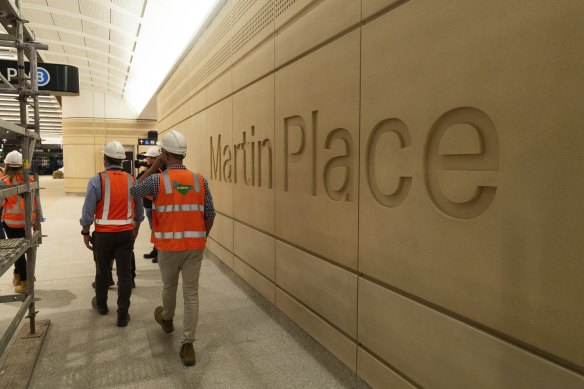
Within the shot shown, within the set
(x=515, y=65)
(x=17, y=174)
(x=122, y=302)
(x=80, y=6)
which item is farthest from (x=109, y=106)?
(x=515, y=65)

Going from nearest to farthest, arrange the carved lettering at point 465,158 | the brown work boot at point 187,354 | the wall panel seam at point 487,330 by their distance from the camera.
Result: the wall panel seam at point 487,330, the carved lettering at point 465,158, the brown work boot at point 187,354

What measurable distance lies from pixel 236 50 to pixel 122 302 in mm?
3211

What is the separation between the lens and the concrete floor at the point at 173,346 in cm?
292

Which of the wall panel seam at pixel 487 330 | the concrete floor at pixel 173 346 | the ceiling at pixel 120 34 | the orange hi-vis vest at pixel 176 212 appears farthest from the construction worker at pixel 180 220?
the ceiling at pixel 120 34

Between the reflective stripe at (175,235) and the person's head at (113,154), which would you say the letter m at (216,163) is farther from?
the reflective stripe at (175,235)

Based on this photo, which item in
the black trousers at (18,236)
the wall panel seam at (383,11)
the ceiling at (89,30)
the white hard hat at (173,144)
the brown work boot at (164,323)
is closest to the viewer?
the wall panel seam at (383,11)

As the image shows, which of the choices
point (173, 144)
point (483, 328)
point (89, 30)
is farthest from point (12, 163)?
point (89, 30)

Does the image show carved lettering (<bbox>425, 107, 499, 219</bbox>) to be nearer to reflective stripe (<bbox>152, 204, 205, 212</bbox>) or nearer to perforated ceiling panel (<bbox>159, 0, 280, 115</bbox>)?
reflective stripe (<bbox>152, 204, 205, 212</bbox>)

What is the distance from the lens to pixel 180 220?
10.3ft

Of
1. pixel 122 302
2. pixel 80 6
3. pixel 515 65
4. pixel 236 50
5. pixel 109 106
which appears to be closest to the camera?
pixel 515 65

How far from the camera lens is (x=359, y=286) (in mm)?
2760

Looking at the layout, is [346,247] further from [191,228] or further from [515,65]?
[515,65]

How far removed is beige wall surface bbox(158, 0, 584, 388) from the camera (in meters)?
1.55

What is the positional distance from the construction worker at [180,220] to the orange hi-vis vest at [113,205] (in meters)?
0.80
